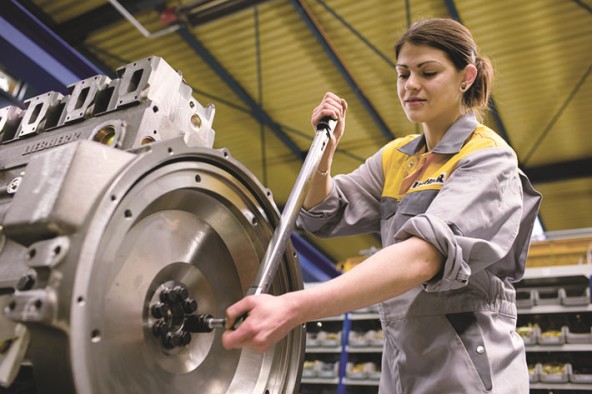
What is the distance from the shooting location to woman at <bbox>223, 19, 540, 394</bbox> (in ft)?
3.23

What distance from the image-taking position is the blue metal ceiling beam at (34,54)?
8.82 ft

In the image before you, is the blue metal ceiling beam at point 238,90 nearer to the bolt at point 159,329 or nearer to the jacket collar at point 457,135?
the jacket collar at point 457,135

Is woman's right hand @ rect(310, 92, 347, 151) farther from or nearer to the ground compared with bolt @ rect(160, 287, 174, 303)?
farther from the ground

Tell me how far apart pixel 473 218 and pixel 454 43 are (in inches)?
Result: 19.3

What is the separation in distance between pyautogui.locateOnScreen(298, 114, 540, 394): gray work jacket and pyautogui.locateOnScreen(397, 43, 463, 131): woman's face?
0.07m

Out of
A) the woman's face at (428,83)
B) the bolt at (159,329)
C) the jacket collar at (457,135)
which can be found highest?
the woman's face at (428,83)

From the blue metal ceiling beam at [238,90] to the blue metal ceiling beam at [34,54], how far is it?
318 cm

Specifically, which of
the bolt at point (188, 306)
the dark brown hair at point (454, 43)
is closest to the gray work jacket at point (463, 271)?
the dark brown hair at point (454, 43)

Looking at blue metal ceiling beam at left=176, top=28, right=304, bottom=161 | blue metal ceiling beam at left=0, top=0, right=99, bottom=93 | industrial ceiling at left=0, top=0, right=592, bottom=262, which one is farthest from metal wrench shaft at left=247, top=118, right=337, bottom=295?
blue metal ceiling beam at left=176, top=28, right=304, bottom=161

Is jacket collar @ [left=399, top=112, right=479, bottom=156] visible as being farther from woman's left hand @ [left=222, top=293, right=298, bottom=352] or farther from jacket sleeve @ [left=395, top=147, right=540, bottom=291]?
woman's left hand @ [left=222, top=293, right=298, bottom=352]

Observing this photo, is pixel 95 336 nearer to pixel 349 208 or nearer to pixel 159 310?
pixel 159 310

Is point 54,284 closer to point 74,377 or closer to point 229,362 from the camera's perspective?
point 74,377

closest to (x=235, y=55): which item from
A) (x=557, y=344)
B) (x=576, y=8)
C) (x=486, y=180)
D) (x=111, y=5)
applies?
(x=111, y=5)

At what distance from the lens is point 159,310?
1020 millimetres
